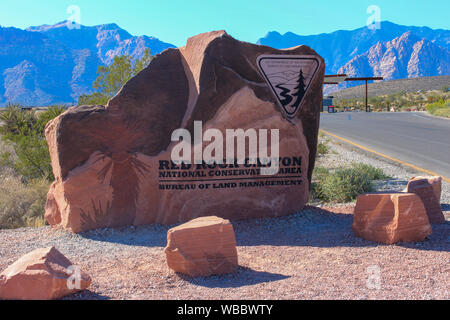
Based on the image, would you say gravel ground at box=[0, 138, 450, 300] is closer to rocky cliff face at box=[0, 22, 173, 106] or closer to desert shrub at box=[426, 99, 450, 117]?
desert shrub at box=[426, 99, 450, 117]

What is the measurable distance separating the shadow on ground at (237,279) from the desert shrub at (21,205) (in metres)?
4.01

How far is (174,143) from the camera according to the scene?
19.6 ft

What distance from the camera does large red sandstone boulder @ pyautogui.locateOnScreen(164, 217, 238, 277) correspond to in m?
4.05

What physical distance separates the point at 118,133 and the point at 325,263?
10.7ft

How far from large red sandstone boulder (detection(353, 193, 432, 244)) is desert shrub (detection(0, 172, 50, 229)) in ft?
16.7

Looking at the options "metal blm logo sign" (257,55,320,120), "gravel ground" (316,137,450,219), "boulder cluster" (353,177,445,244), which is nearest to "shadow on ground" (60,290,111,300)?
"boulder cluster" (353,177,445,244)

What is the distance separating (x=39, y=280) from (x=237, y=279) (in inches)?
68.0

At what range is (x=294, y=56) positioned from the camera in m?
6.48

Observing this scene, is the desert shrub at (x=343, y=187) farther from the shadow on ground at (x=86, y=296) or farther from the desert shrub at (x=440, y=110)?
the desert shrub at (x=440, y=110)

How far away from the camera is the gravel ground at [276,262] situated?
11.7ft

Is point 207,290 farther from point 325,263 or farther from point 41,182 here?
point 41,182

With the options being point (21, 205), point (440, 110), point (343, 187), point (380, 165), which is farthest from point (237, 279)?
point (440, 110)

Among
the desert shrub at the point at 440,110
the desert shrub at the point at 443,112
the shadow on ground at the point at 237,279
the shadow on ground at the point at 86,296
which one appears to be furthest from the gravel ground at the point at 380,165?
the desert shrub at the point at 440,110
